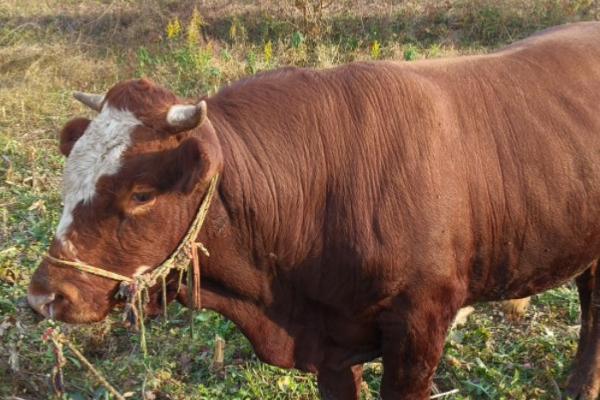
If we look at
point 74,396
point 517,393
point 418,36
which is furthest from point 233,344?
point 418,36

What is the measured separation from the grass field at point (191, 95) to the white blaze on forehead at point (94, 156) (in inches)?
22.8

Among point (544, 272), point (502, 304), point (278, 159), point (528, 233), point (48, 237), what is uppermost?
point (278, 159)

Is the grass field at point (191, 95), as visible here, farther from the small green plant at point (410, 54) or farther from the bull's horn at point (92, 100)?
the bull's horn at point (92, 100)

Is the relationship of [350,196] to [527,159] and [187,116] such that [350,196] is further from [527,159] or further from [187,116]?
[527,159]

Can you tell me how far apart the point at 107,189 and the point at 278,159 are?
76 cm

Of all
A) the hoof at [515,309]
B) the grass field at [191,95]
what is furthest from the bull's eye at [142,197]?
the hoof at [515,309]

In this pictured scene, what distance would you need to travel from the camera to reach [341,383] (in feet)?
11.8

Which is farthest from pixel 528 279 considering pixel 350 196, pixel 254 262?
pixel 254 262

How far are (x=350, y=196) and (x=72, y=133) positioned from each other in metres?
1.24

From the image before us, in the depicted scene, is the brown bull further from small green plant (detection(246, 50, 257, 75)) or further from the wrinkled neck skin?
small green plant (detection(246, 50, 257, 75))

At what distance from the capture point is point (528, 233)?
10.7ft

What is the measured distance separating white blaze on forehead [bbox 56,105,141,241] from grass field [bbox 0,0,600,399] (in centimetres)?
58

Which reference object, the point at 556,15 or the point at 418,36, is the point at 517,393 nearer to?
the point at 418,36

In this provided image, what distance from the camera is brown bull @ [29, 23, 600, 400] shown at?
2.60 metres
